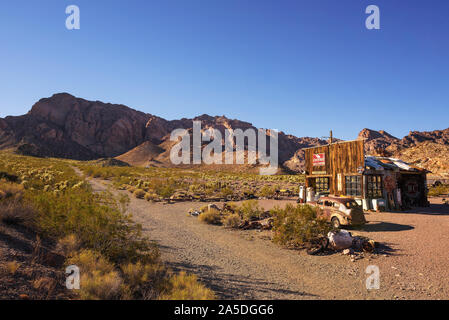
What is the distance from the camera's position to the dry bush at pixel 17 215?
24.5 feet

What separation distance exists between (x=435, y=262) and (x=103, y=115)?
157 metres

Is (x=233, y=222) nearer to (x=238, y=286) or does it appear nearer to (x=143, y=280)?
(x=238, y=286)

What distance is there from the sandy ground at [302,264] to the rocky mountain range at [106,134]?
8511 centimetres

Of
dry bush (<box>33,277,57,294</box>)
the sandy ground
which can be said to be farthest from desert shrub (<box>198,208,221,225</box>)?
dry bush (<box>33,277,57,294</box>)

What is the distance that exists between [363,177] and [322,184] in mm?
4353

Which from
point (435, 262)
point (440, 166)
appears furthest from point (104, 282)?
point (440, 166)

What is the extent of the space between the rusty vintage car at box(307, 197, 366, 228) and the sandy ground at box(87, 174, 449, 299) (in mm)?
601

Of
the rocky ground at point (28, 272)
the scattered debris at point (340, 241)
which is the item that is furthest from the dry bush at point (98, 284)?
the scattered debris at point (340, 241)

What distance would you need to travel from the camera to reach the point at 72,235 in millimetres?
6562

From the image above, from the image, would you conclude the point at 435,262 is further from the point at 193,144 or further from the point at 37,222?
the point at 193,144

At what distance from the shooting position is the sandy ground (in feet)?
19.1

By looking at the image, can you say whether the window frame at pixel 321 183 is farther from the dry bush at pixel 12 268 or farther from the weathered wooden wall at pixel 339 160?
the dry bush at pixel 12 268

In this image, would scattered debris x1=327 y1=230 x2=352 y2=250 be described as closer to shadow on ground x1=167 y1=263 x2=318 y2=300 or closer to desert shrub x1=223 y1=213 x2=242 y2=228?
shadow on ground x1=167 y1=263 x2=318 y2=300
